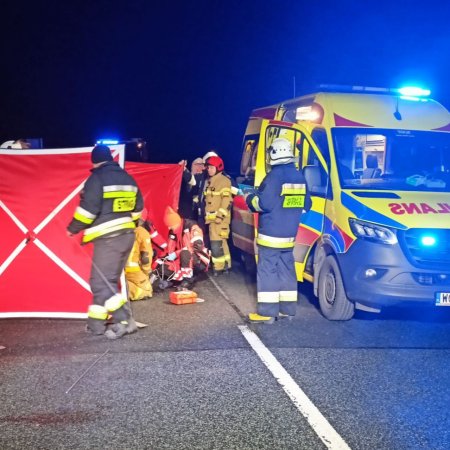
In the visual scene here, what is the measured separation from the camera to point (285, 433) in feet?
13.0

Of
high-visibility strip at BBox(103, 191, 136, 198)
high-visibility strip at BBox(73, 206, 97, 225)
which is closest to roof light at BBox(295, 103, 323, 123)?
high-visibility strip at BBox(103, 191, 136, 198)

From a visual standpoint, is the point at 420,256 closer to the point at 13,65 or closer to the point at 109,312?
the point at 109,312

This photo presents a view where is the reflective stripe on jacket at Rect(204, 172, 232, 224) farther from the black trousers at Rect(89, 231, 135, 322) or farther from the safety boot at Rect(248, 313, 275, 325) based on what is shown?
the black trousers at Rect(89, 231, 135, 322)

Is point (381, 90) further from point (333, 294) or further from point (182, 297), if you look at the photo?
point (182, 297)

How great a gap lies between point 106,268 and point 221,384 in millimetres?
1888

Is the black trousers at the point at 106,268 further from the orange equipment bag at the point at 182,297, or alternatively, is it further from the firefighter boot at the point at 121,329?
the orange equipment bag at the point at 182,297

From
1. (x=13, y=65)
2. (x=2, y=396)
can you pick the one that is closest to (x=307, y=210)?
(x=2, y=396)

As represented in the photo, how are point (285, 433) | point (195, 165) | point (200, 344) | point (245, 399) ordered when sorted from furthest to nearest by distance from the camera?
point (195, 165)
point (200, 344)
point (245, 399)
point (285, 433)

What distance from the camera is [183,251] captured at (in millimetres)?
8555

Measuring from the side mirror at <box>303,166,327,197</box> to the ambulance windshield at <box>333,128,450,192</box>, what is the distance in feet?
0.87

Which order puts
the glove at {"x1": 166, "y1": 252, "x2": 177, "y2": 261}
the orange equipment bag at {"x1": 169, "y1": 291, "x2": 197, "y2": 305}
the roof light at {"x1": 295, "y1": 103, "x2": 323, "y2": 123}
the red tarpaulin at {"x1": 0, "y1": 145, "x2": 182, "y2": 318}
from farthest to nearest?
1. the glove at {"x1": 166, "y1": 252, "x2": 177, "y2": 261}
2. the orange equipment bag at {"x1": 169, "y1": 291, "x2": 197, "y2": 305}
3. the roof light at {"x1": 295, "y1": 103, "x2": 323, "y2": 123}
4. the red tarpaulin at {"x1": 0, "y1": 145, "x2": 182, "y2": 318}

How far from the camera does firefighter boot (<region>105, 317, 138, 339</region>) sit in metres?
6.07

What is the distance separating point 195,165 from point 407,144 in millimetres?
4937

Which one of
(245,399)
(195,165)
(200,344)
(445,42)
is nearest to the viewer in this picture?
(245,399)
